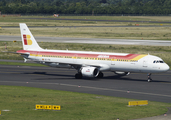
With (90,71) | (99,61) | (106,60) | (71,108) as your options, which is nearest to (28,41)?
(99,61)

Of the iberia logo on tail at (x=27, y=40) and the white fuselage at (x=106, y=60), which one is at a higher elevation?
the iberia logo on tail at (x=27, y=40)

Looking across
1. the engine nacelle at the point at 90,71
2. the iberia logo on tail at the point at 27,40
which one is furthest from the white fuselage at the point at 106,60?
the iberia logo on tail at the point at 27,40

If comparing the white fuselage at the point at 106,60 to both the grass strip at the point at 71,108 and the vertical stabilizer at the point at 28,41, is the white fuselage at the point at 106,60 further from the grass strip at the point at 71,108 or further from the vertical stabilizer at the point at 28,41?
the grass strip at the point at 71,108

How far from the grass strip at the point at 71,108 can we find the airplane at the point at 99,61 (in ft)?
48.0

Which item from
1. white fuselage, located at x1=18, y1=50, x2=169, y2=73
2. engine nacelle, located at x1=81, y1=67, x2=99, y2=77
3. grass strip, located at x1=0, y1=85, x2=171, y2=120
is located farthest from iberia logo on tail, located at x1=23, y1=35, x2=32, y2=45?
grass strip, located at x1=0, y1=85, x2=171, y2=120

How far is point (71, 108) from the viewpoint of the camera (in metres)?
29.8

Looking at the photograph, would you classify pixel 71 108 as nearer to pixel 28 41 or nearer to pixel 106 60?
pixel 106 60

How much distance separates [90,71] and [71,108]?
21.2 metres

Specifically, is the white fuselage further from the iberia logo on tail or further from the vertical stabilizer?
the iberia logo on tail

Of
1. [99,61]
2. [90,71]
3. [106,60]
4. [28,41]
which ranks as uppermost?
[28,41]

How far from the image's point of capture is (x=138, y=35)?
123625mm

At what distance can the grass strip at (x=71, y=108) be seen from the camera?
2664cm

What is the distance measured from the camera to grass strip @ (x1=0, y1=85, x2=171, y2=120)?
2664 cm

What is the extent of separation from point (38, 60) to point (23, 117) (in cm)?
3222
